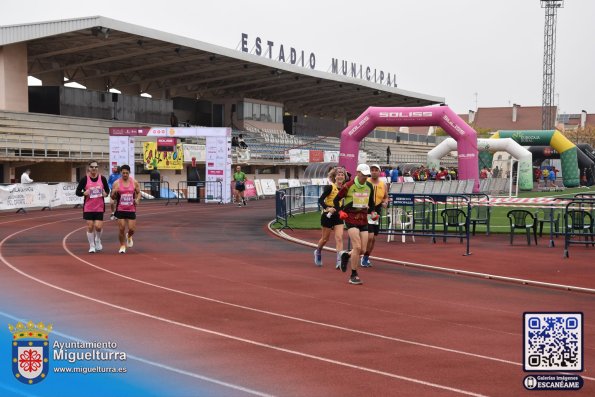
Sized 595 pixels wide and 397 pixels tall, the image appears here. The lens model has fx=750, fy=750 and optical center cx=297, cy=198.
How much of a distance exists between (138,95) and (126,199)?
4216cm

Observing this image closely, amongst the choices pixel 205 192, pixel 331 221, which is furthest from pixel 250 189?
pixel 331 221

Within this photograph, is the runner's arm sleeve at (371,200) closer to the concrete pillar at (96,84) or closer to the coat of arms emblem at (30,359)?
the coat of arms emblem at (30,359)

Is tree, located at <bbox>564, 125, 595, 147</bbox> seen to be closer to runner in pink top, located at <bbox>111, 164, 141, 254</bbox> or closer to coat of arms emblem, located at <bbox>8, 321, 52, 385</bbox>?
runner in pink top, located at <bbox>111, 164, 141, 254</bbox>

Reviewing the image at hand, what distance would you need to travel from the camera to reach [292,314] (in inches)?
392

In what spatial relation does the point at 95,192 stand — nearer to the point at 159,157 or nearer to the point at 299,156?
the point at 159,157

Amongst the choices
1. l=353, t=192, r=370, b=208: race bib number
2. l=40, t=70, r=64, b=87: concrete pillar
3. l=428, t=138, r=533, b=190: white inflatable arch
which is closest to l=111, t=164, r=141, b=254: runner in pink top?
l=353, t=192, r=370, b=208: race bib number

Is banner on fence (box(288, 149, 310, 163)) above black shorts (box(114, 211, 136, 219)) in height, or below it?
above

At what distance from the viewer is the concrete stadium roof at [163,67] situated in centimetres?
3966

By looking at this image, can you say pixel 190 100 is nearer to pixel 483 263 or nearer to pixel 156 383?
pixel 483 263

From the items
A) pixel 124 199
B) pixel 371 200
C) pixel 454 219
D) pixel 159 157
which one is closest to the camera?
pixel 371 200

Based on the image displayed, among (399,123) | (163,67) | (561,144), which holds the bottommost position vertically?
(561,144)

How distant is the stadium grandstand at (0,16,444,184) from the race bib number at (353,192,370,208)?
28226 millimetres

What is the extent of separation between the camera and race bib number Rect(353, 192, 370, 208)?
12773mm

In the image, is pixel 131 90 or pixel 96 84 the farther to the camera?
pixel 131 90
